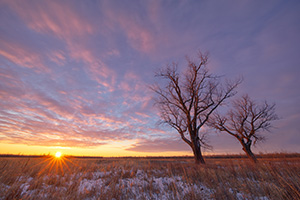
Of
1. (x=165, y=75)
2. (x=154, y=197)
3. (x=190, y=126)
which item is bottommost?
(x=154, y=197)

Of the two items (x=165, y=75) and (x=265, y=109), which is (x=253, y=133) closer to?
(x=265, y=109)

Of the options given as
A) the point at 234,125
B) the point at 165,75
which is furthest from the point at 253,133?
the point at 165,75

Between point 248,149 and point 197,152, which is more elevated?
point 248,149

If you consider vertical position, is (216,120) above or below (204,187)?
above

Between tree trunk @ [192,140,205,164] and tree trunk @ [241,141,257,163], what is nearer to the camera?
tree trunk @ [192,140,205,164]

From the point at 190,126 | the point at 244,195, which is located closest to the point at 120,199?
the point at 244,195

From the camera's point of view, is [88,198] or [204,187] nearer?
[88,198]

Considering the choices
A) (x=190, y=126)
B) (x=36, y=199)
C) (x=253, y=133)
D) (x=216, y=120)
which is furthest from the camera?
(x=216, y=120)

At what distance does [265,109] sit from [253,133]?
15.8 ft

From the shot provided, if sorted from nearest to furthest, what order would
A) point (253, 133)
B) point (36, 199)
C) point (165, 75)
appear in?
point (36, 199) < point (165, 75) < point (253, 133)

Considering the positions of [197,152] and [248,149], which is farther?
[248,149]

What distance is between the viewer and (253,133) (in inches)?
865

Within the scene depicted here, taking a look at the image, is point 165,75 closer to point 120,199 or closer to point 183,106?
point 183,106

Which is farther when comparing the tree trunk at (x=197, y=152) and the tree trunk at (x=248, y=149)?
the tree trunk at (x=248, y=149)
